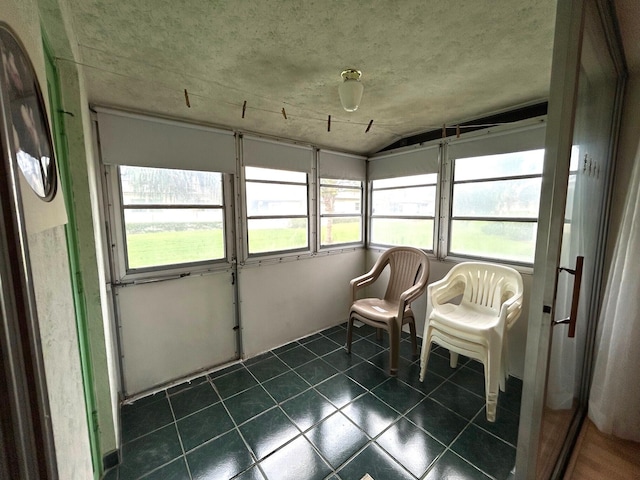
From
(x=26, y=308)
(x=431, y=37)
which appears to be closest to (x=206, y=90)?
(x=431, y=37)

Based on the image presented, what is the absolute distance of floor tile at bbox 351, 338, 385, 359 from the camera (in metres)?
2.75

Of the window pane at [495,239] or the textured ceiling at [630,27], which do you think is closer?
the textured ceiling at [630,27]

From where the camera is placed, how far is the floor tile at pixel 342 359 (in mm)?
2566

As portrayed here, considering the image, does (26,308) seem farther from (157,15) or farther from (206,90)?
(206,90)

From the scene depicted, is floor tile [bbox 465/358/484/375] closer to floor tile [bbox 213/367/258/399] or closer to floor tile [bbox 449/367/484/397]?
floor tile [bbox 449/367/484/397]

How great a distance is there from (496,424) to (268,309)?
2.10 metres

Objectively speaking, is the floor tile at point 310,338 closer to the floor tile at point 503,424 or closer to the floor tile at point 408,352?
the floor tile at point 408,352

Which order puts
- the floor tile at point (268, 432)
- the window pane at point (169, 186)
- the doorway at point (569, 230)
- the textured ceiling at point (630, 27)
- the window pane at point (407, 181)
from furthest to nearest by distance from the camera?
the window pane at point (407, 181)
the window pane at point (169, 186)
the floor tile at point (268, 432)
the textured ceiling at point (630, 27)
the doorway at point (569, 230)

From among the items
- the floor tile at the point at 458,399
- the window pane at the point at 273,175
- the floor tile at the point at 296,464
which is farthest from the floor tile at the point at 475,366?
the window pane at the point at 273,175

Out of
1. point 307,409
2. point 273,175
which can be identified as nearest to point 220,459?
point 307,409

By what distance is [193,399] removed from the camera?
2.13 metres

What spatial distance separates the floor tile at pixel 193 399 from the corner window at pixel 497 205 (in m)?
2.64

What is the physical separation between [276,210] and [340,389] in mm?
1798

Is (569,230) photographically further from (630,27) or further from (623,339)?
(630,27)
